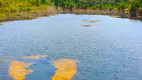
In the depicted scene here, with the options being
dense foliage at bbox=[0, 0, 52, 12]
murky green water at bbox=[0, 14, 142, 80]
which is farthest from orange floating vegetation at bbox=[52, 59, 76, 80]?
dense foliage at bbox=[0, 0, 52, 12]

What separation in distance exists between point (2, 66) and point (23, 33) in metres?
36.4

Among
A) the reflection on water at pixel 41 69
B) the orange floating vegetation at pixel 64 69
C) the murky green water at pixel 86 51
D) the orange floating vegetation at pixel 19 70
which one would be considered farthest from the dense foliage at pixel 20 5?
the orange floating vegetation at pixel 64 69

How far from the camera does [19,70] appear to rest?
142ft

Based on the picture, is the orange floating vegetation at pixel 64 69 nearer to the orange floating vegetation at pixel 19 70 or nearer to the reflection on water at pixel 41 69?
the reflection on water at pixel 41 69

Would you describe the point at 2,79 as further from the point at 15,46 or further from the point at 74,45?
the point at 74,45

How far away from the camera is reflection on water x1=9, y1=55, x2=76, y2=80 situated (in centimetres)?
4059

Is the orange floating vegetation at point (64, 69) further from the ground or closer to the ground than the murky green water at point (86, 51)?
further from the ground

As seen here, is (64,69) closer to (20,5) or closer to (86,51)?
(86,51)

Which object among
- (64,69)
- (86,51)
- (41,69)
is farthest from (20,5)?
(64,69)

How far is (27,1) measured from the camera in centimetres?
17738

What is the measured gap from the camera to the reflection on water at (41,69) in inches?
1598

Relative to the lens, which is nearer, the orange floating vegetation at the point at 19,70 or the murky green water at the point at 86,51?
the orange floating vegetation at the point at 19,70

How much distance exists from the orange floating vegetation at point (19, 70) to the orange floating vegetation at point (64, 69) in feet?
15.4

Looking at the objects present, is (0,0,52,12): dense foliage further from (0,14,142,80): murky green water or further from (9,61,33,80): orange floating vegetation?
(9,61,33,80): orange floating vegetation
